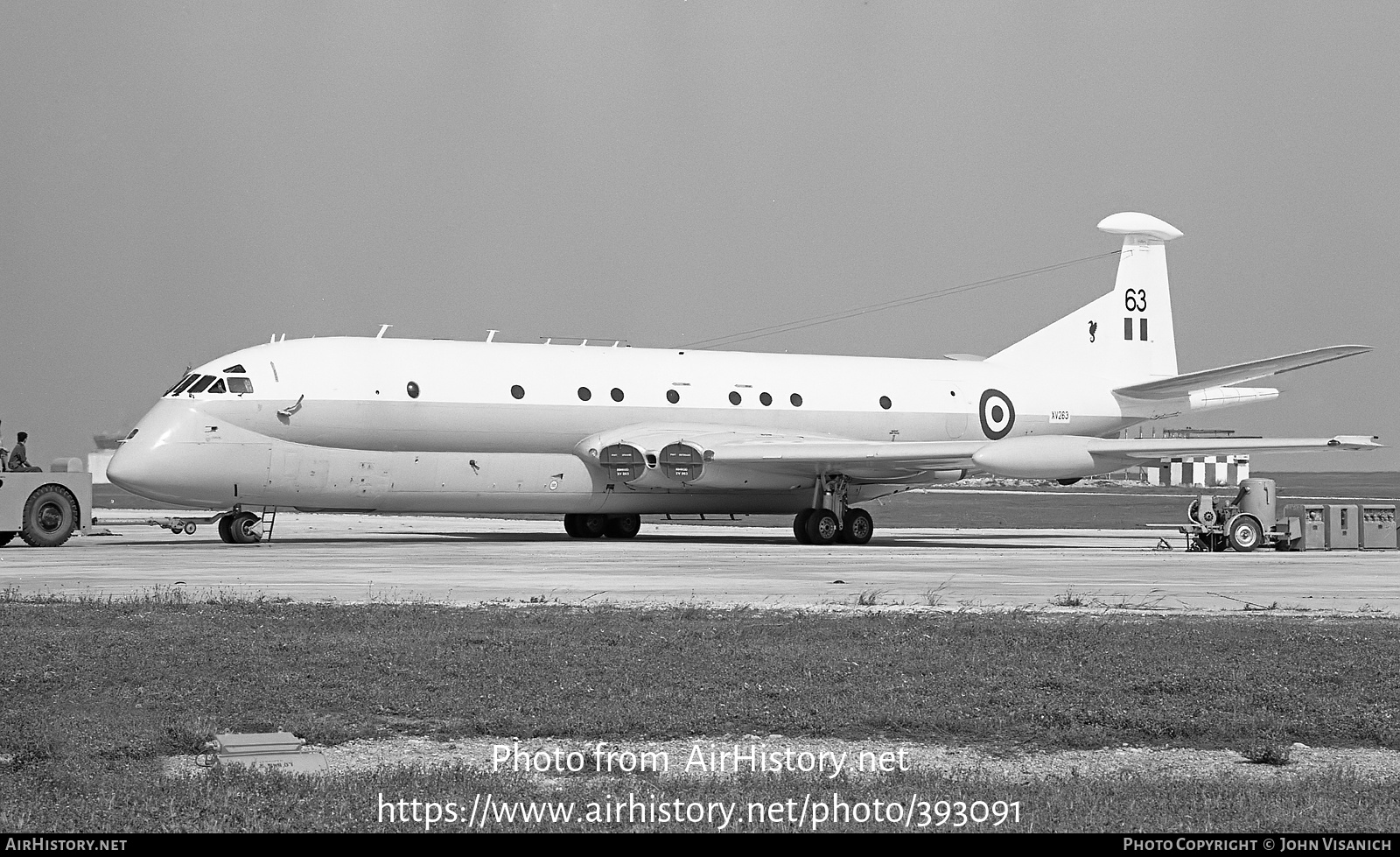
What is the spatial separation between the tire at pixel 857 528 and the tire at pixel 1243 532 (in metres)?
7.46

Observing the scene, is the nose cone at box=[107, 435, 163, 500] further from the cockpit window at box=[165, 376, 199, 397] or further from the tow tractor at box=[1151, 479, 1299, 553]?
the tow tractor at box=[1151, 479, 1299, 553]

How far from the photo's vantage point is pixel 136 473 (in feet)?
89.2

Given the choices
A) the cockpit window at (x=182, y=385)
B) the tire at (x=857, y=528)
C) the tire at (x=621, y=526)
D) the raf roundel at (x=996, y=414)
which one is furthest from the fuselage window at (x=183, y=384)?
the raf roundel at (x=996, y=414)

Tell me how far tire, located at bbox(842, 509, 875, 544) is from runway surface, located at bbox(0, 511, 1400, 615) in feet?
3.13

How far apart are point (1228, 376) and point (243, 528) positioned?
22.2m

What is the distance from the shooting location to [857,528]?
3266 centimetres

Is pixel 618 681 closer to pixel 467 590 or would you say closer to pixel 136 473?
pixel 467 590

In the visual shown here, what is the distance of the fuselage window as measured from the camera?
93.4 feet

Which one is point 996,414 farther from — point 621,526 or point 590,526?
point 590,526

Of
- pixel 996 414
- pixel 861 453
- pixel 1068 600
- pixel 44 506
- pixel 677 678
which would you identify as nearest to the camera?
pixel 677 678

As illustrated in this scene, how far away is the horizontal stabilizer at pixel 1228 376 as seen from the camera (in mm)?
31266

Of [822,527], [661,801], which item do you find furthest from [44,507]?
[661,801]

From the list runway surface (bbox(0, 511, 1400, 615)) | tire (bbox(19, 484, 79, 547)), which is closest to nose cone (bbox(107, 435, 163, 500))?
tire (bbox(19, 484, 79, 547))

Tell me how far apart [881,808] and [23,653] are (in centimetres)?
695
